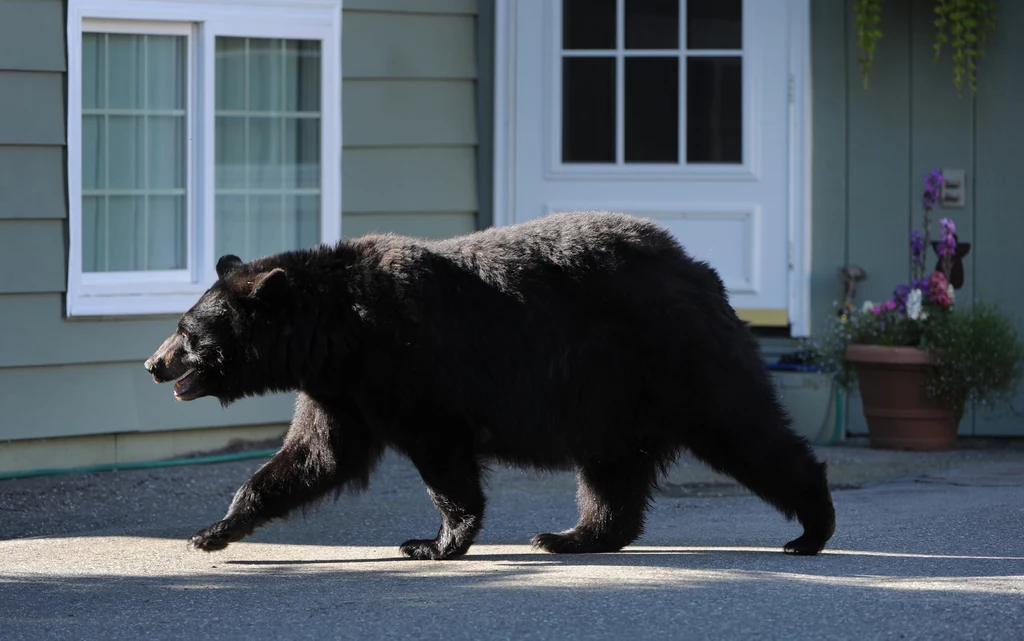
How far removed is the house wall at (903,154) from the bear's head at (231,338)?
4055 mm

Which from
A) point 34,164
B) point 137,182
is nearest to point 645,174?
point 137,182

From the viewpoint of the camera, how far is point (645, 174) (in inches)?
333

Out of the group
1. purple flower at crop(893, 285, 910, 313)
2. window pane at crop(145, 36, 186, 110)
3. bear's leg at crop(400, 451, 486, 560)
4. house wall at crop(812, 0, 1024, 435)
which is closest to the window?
house wall at crop(812, 0, 1024, 435)

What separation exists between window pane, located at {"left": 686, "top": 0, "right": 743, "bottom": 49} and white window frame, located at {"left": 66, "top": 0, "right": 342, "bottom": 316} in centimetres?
192

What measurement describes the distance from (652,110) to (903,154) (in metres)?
1.38

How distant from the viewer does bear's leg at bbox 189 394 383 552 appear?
5305 millimetres

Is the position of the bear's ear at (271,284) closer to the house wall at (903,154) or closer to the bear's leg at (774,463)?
the bear's leg at (774,463)

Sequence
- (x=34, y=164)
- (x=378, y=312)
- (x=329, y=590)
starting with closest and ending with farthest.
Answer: (x=329, y=590)
(x=378, y=312)
(x=34, y=164)

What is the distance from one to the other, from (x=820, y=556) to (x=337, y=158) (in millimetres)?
3740

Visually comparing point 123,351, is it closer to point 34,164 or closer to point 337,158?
point 34,164

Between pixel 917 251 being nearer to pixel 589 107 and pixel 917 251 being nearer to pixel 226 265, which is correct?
pixel 589 107

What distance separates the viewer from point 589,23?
8.48m

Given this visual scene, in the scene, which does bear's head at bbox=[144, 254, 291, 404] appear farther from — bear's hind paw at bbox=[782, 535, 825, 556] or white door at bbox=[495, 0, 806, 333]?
white door at bbox=[495, 0, 806, 333]

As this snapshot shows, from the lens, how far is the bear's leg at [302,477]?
530 centimetres
